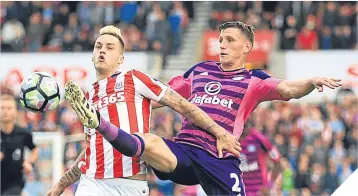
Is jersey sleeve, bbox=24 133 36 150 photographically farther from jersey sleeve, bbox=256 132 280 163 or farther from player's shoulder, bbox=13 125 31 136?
jersey sleeve, bbox=256 132 280 163

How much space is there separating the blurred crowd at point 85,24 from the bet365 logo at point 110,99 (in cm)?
1455

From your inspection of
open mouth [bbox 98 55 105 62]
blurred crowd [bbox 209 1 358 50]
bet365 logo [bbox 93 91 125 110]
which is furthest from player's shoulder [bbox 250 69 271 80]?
blurred crowd [bbox 209 1 358 50]

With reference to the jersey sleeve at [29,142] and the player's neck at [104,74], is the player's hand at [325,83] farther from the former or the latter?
the jersey sleeve at [29,142]

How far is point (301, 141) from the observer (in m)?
17.5

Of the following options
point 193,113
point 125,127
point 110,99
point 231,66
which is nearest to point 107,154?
point 125,127

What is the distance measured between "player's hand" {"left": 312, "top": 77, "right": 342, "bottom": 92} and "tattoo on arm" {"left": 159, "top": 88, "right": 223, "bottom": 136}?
84cm

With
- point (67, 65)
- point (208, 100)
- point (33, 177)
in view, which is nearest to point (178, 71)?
point (67, 65)

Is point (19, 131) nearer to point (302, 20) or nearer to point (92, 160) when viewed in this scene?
point (92, 160)

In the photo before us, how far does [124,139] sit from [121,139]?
0.03 m

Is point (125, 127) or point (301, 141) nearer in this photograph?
point (125, 127)

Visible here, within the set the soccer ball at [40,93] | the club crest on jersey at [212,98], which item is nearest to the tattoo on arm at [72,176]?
the soccer ball at [40,93]

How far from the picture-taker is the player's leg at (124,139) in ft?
23.1

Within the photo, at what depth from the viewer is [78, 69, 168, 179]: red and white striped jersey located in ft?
26.0

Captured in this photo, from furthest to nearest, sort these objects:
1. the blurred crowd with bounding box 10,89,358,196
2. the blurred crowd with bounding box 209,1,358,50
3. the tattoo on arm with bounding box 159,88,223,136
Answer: the blurred crowd with bounding box 209,1,358,50
the blurred crowd with bounding box 10,89,358,196
the tattoo on arm with bounding box 159,88,223,136
